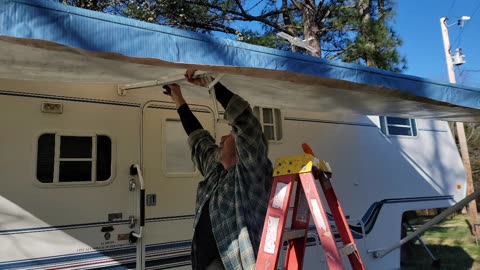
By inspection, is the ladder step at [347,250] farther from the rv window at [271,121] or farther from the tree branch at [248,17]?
the tree branch at [248,17]

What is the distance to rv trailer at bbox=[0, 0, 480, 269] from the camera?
2.23m

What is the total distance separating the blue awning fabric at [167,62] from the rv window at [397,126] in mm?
1768

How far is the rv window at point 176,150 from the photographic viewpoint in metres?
3.79

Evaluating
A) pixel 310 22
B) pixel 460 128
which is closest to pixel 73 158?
pixel 310 22

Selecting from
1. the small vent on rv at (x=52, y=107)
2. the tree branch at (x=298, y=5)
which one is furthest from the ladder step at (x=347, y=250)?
the tree branch at (x=298, y=5)

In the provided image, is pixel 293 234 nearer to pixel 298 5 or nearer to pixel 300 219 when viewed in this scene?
pixel 300 219

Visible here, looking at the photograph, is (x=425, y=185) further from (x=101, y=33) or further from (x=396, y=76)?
(x=101, y=33)

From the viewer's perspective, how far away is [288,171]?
2.36 meters

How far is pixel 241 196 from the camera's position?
7.38 feet

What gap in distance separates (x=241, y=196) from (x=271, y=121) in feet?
7.57

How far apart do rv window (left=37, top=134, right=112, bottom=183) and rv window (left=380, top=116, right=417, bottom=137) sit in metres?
3.56

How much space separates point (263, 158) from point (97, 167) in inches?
64.1

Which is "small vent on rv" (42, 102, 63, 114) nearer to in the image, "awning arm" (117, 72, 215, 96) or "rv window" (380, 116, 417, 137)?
"awning arm" (117, 72, 215, 96)

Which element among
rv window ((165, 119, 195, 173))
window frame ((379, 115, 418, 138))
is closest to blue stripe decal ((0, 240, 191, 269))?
rv window ((165, 119, 195, 173))
